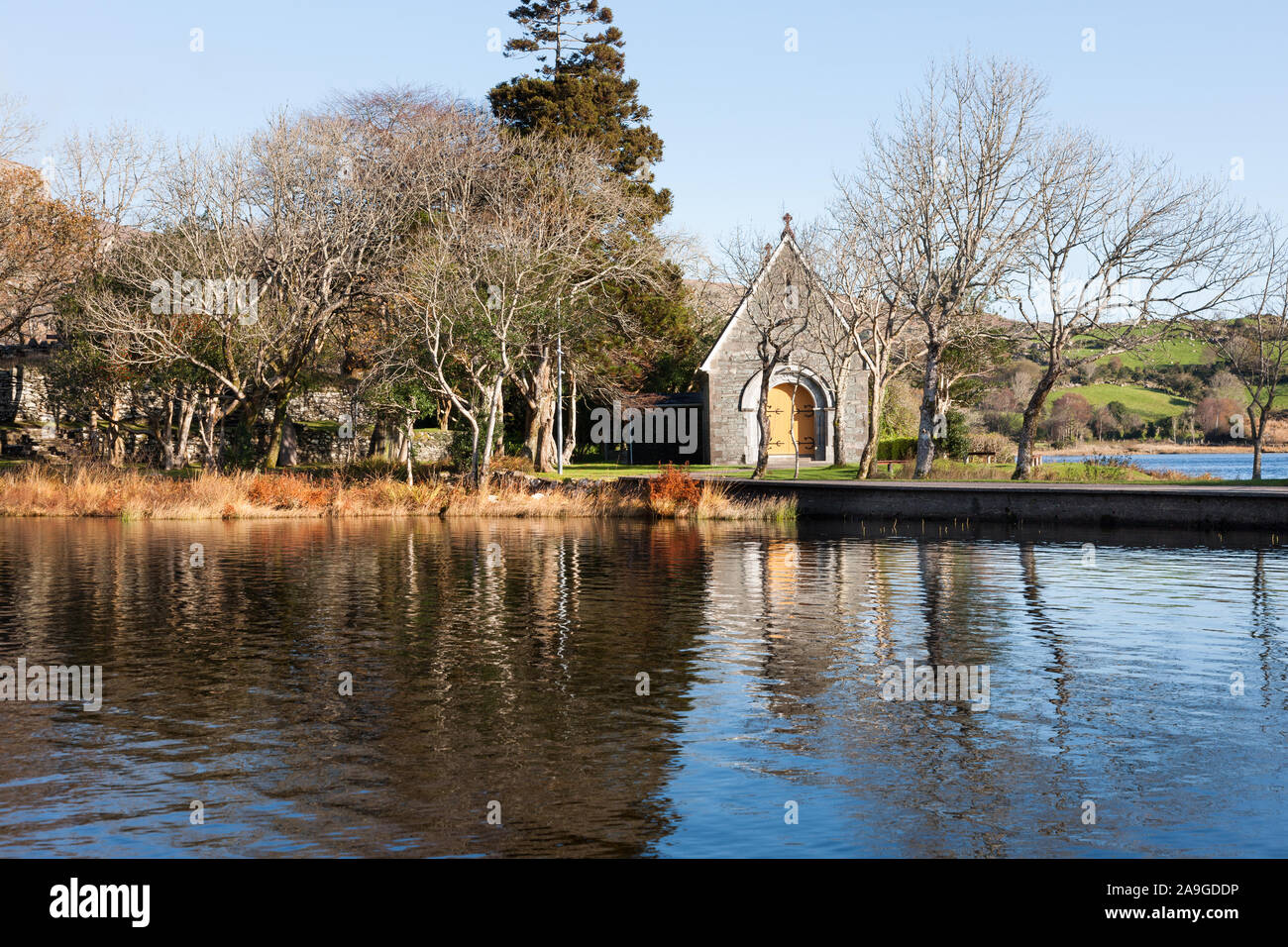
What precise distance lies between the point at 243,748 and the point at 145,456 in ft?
144

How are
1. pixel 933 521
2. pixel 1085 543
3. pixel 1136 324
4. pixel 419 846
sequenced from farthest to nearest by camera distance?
pixel 1136 324, pixel 933 521, pixel 1085 543, pixel 419 846

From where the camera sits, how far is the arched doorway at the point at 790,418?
55.3 m

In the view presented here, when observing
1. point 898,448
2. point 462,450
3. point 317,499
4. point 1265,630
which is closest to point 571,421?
point 462,450

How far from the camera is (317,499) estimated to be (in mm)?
37531

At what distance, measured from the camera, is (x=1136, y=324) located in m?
41.8

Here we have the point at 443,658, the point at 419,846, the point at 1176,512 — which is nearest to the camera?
the point at 419,846

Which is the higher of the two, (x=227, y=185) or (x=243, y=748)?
(x=227, y=185)

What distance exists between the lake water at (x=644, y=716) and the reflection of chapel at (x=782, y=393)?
1245 inches

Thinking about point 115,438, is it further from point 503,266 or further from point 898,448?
point 898,448

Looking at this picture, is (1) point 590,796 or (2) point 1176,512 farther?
(2) point 1176,512

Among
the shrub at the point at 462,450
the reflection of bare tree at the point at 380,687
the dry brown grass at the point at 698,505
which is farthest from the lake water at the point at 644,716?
the shrub at the point at 462,450

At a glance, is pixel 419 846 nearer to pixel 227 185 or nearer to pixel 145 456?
Answer: pixel 227 185

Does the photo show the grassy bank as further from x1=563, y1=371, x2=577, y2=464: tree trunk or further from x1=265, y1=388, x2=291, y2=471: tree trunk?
x1=563, y1=371, x2=577, y2=464: tree trunk

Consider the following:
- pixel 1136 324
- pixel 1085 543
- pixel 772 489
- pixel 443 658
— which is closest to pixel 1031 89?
pixel 1136 324
